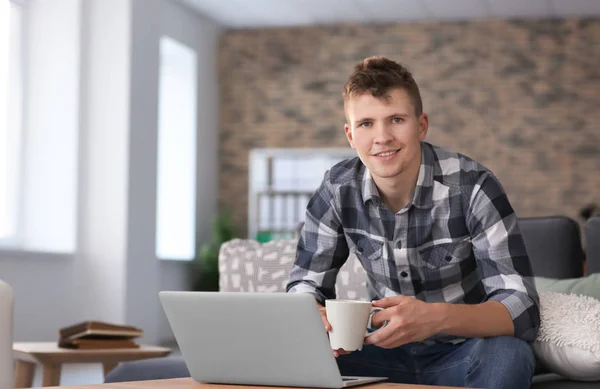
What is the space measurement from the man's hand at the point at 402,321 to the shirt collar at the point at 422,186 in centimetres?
39

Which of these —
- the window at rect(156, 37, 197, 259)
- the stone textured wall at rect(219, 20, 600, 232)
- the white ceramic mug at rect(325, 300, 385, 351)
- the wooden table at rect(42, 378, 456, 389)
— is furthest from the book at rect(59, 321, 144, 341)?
the stone textured wall at rect(219, 20, 600, 232)

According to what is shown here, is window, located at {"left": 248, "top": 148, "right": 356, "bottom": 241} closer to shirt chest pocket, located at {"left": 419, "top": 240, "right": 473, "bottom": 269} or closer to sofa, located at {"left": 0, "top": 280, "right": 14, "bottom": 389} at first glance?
shirt chest pocket, located at {"left": 419, "top": 240, "right": 473, "bottom": 269}

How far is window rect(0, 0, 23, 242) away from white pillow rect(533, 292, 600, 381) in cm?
446

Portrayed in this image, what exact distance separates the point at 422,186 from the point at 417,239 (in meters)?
0.12

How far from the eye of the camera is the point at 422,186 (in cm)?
198

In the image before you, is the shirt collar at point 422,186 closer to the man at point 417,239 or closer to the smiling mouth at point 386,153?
the man at point 417,239

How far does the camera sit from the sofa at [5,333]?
1413 millimetres

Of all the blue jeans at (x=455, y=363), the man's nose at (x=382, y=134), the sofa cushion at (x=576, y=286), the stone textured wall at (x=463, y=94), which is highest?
the stone textured wall at (x=463, y=94)

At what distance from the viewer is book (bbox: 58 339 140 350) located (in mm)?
3244

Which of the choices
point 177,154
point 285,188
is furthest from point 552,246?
point 285,188

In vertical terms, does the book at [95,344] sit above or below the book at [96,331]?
below

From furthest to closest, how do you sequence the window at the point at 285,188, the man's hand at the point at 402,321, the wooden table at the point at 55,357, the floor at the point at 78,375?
the window at the point at 285,188, the floor at the point at 78,375, the wooden table at the point at 55,357, the man's hand at the point at 402,321

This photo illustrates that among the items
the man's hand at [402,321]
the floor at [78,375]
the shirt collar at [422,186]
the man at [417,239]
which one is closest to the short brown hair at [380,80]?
the man at [417,239]

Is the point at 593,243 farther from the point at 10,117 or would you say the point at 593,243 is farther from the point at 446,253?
the point at 10,117
